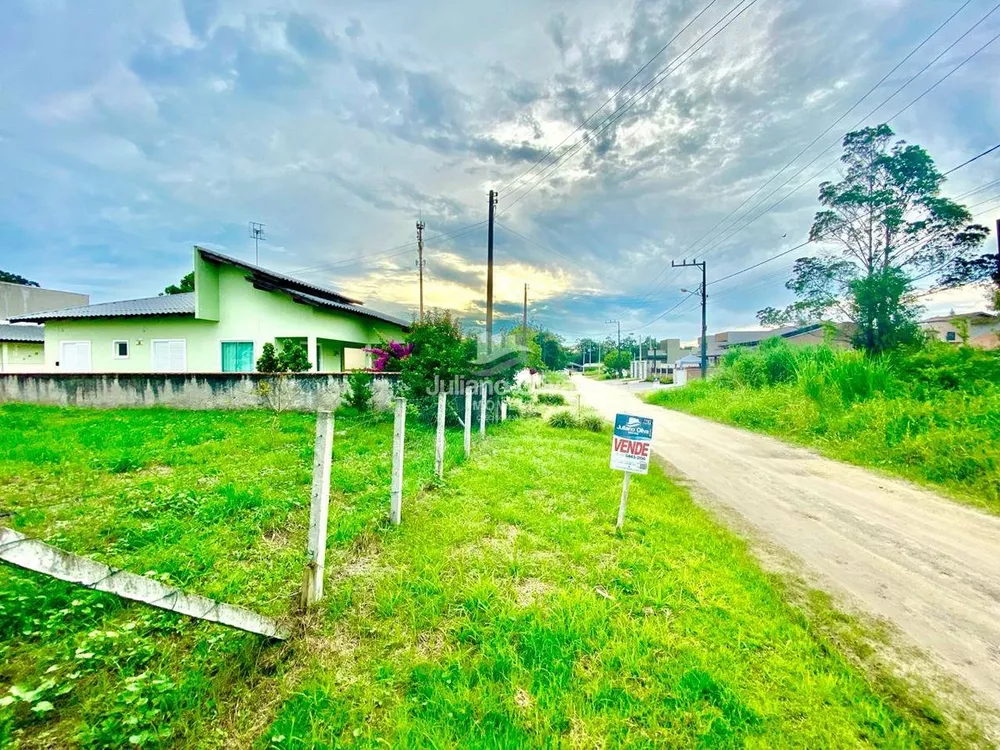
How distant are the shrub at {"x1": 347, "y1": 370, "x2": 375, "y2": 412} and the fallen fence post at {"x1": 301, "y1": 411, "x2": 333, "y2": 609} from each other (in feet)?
27.0

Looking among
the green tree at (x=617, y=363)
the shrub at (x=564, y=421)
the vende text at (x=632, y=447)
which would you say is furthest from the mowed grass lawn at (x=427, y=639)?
the green tree at (x=617, y=363)

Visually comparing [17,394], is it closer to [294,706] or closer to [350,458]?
[350,458]

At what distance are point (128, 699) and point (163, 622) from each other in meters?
0.67

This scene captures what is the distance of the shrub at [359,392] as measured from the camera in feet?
34.2

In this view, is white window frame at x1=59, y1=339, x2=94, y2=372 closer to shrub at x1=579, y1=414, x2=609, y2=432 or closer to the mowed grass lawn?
the mowed grass lawn

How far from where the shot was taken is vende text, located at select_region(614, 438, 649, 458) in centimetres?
418

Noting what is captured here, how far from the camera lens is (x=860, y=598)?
3.14m

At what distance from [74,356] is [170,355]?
15.8 ft

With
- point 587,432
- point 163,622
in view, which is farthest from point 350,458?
point 587,432

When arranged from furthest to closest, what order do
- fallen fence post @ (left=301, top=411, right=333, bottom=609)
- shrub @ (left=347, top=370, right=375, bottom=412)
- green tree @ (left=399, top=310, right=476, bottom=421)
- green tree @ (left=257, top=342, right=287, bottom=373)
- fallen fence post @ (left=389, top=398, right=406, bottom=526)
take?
green tree @ (left=257, top=342, right=287, bottom=373) < shrub @ (left=347, top=370, right=375, bottom=412) < green tree @ (left=399, top=310, right=476, bottom=421) < fallen fence post @ (left=389, top=398, right=406, bottom=526) < fallen fence post @ (left=301, top=411, right=333, bottom=609)

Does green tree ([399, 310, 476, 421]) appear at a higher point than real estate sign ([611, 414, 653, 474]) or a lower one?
higher

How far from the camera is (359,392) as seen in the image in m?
10.4

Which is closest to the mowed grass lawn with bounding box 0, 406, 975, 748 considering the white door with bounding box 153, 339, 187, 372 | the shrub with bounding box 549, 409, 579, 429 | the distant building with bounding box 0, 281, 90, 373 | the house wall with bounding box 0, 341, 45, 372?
the shrub with bounding box 549, 409, 579, 429

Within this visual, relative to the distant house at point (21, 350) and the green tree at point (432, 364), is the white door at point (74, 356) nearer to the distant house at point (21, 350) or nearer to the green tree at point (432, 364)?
the distant house at point (21, 350)
